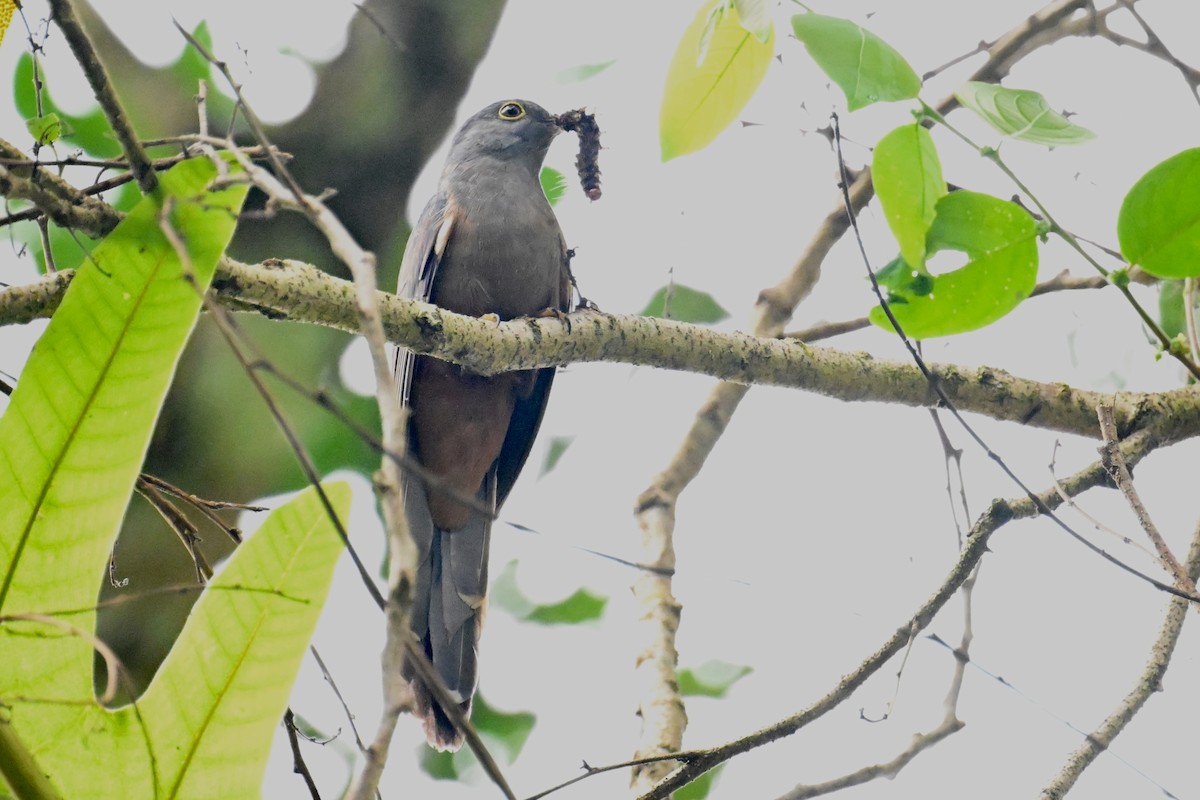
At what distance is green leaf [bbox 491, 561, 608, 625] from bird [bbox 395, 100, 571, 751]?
56 centimetres

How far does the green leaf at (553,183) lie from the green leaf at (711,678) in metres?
1.99

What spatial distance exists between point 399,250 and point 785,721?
10.1 feet

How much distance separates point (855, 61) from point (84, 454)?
1.38m

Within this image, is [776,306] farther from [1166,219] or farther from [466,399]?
[1166,219]

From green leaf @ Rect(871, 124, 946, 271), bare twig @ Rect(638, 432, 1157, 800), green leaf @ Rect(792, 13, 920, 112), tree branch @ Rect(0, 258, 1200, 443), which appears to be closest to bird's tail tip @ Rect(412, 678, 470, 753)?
tree branch @ Rect(0, 258, 1200, 443)

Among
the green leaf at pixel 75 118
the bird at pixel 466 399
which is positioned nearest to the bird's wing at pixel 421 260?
the bird at pixel 466 399

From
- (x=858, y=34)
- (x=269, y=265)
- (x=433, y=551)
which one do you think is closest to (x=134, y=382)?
(x=269, y=265)

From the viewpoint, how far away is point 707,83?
2.29m

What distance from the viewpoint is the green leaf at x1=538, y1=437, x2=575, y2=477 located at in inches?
191

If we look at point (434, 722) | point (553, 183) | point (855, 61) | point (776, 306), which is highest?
point (553, 183)

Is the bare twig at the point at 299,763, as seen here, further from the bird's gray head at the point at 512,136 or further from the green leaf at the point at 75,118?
the bird's gray head at the point at 512,136

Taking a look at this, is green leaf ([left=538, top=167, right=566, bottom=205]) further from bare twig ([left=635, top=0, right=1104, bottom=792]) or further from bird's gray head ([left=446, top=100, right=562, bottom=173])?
bare twig ([left=635, top=0, right=1104, bottom=792])

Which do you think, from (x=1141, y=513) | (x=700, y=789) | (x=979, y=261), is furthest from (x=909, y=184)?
(x=700, y=789)

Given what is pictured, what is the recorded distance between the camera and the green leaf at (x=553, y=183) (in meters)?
4.31
